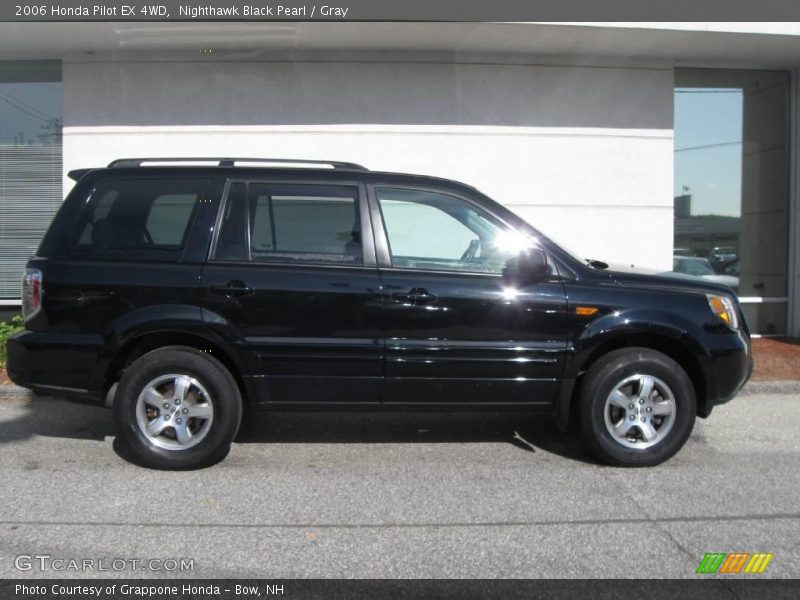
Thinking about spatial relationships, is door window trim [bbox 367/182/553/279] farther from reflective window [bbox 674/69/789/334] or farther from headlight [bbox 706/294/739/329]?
reflective window [bbox 674/69/789/334]

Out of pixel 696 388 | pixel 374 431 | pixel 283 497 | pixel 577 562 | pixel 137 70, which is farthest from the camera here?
pixel 137 70

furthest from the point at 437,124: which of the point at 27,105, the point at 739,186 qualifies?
the point at 27,105

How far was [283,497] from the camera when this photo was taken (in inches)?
176

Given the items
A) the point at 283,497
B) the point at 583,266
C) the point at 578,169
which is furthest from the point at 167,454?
the point at 578,169

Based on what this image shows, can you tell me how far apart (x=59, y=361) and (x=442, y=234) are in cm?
271

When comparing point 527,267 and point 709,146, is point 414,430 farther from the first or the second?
point 709,146

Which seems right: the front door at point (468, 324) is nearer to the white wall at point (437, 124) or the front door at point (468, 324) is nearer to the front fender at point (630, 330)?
the front fender at point (630, 330)

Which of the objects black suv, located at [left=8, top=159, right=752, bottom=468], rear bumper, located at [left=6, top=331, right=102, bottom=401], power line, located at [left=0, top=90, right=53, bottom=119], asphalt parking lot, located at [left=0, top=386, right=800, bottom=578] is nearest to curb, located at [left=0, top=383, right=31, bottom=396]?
asphalt parking lot, located at [left=0, top=386, right=800, bottom=578]

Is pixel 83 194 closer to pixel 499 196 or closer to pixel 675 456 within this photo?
pixel 675 456

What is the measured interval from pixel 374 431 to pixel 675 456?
2305 millimetres

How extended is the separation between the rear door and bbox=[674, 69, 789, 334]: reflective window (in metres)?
6.27

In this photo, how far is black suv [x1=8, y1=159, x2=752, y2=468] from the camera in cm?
479

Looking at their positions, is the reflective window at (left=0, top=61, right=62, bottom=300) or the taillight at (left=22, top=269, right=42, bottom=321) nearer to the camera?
the taillight at (left=22, top=269, right=42, bottom=321)

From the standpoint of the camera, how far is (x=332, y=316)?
479 cm
